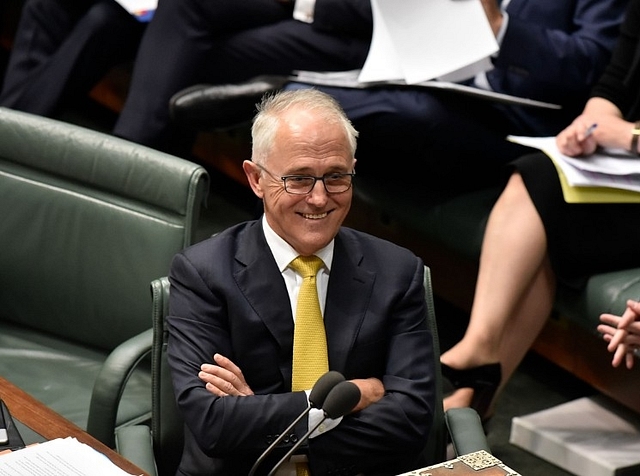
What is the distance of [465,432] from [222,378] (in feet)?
1.42

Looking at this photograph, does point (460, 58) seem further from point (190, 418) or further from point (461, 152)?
point (190, 418)

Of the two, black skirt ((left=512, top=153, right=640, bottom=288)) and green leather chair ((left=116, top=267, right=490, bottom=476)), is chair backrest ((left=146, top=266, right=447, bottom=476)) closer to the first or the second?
green leather chair ((left=116, top=267, right=490, bottom=476))

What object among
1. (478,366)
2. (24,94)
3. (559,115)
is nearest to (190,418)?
(478,366)

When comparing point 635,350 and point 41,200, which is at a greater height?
point 41,200

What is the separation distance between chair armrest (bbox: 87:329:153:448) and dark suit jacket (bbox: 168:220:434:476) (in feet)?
0.68

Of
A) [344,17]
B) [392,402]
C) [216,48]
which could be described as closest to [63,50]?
[216,48]

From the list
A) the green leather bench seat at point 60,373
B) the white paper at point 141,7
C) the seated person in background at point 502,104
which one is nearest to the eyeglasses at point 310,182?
the green leather bench seat at point 60,373

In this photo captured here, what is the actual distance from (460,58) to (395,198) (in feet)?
1.62

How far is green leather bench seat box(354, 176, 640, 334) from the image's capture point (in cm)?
296

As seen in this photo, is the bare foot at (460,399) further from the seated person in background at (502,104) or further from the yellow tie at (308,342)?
the yellow tie at (308,342)

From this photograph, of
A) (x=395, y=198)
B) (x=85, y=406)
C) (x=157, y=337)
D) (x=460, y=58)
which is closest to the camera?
(x=157, y=337)

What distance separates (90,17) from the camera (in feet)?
13.5

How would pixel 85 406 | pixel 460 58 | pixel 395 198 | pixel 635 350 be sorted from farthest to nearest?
pixel 395 198, pixel 460 58, pixel 635 350, pixel 85 406

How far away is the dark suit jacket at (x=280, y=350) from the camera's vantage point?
199cm
